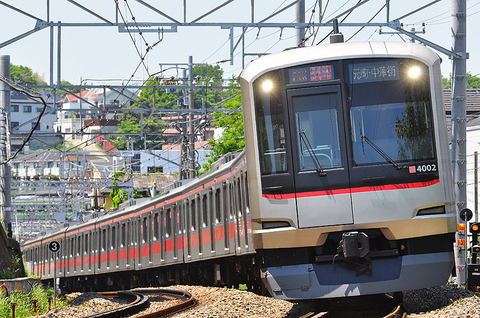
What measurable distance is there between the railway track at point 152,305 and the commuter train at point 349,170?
157 inches

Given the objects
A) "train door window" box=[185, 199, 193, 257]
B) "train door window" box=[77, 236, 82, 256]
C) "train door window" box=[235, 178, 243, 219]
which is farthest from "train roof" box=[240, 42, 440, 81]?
"train door window" box=[77, 236, 82, 256]

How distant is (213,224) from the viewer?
14.4 metres

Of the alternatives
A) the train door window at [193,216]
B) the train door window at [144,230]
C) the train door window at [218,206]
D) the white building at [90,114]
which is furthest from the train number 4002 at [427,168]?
the train door window at [144,230]

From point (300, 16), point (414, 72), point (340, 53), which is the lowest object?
point (414, 72)

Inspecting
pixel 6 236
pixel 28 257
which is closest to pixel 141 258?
pixel 6 236

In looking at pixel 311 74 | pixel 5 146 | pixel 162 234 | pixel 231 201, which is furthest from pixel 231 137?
pixel 311 74

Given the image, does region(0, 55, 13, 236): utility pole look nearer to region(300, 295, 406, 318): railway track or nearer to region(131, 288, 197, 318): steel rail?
region(131, 288, 197, 318): steel rail

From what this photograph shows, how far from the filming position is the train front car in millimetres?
8273

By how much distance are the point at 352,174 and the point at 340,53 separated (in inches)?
60.0

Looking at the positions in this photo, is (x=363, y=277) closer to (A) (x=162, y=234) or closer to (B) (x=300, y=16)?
(B) (x=300, y=16)

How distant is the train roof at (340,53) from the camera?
8562mm

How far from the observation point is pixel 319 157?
855 centimetres

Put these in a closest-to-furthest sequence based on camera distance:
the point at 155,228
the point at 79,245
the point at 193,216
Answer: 1. the point at 193,216
2. the point at 155,228
3. the point at 79,245

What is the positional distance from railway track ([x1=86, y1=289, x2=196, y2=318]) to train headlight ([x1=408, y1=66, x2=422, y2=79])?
5.81 metres
